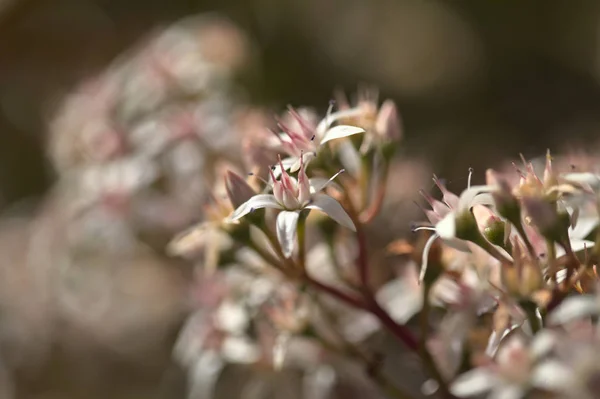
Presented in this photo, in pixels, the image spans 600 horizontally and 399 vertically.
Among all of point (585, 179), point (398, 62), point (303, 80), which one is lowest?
point (398, 62)

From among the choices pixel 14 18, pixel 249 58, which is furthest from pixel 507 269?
pixel 14 18

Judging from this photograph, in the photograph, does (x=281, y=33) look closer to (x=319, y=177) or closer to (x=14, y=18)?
(x=14, y=18)

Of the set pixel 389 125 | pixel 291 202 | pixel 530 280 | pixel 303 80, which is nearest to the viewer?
pixel 530 280

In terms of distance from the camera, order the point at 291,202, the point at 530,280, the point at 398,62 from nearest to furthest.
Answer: the point at 530,280 < the point at 291,202 < the point at 398,62

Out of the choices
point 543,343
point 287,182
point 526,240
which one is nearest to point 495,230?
point 526,240

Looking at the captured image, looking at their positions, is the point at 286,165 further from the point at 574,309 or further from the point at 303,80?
the point at 303,80

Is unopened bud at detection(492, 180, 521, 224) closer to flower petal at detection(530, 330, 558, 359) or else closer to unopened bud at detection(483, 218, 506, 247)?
unopened bud at detection(483, 218, 506, 247)

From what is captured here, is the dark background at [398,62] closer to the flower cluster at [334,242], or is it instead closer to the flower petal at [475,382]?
the flower cluster at [334,242]
